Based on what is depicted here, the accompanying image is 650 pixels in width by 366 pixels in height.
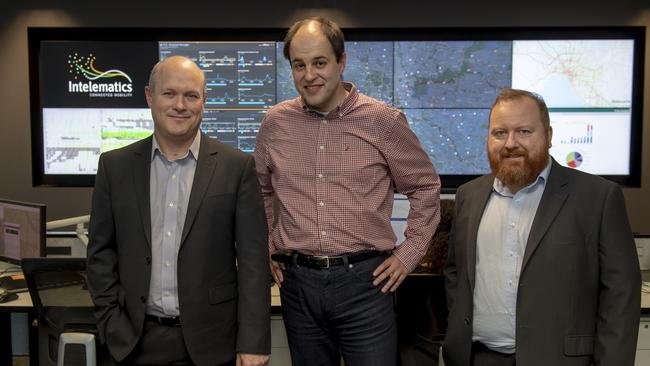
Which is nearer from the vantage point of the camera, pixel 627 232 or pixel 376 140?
pixel 627 232

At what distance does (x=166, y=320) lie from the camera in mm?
1704

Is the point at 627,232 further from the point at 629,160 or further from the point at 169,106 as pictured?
the point at 629,160

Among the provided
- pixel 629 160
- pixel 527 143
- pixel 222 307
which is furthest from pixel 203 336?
pixel 629 160

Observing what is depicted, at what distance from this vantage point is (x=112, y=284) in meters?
1.73

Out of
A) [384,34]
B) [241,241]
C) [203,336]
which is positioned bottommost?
[203,336]


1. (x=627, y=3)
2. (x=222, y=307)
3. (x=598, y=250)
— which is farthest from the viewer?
(x=627, y=3)

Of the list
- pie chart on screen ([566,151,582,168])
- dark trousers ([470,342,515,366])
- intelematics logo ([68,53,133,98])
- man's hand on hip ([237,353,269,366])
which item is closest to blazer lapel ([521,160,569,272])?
dark trousers ([470,342,515,366])

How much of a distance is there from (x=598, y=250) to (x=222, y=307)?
1093 millimetres

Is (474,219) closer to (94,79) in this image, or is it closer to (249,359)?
(249,359)

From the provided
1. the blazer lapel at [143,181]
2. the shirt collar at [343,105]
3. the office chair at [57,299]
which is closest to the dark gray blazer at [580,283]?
the shirt collar at [343,105]

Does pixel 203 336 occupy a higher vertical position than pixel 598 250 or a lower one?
lower

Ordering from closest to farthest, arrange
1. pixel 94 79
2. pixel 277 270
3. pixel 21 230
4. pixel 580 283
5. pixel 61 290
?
pixel 580 283
pixel 277 270
pixel 61 290
pixel 21 230
pixel 94 79

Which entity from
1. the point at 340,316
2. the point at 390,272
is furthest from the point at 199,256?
the point at 390,272

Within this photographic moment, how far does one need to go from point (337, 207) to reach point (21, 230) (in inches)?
84.7
